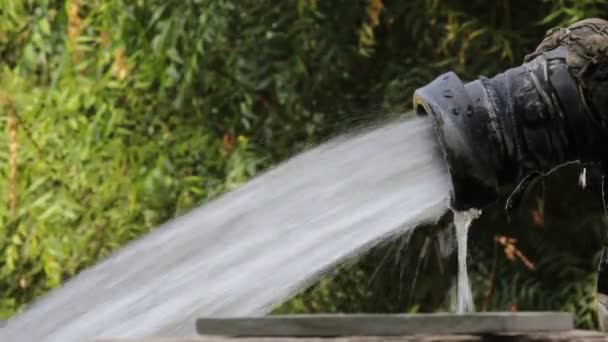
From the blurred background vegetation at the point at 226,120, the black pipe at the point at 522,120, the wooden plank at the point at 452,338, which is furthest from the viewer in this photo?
the blurred background vegetation at the point at 226,120

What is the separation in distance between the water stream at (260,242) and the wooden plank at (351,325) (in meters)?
0.42

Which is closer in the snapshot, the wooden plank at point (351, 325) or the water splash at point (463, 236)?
the wooden plank at point (351, 325)

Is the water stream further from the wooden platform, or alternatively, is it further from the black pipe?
the wooden platform

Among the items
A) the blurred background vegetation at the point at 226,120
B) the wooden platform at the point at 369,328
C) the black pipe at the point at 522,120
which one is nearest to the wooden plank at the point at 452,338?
the wooden platform at the point at 369,328

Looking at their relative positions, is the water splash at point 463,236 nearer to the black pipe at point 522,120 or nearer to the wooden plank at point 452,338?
the black pipe at point 522,120

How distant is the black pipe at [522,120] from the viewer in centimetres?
183

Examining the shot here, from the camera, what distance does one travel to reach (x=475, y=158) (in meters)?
1.83

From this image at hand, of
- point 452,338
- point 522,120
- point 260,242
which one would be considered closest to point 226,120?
point 260,242

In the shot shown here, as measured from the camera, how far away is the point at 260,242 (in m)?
1.93

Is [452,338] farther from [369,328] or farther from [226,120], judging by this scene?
[226,120]

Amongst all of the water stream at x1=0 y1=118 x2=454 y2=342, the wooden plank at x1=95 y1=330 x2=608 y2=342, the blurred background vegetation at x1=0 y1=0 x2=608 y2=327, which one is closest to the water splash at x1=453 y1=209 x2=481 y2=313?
the water stream at x1=0 y1=118 x2=454 y2=342

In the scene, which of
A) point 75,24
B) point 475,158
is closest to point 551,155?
point 475,158

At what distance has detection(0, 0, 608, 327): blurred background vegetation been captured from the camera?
4.30 meters

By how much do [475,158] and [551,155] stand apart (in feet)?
0.33
